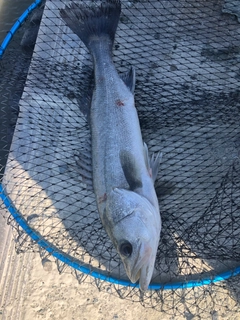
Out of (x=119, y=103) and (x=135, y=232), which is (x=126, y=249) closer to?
(x=135, y=232)

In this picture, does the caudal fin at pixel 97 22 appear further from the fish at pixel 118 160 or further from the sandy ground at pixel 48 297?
the sandy ground at pixel 48 297

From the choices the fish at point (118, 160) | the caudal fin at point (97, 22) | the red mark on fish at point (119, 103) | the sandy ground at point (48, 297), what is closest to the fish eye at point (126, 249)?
the fish at point (118, 160)

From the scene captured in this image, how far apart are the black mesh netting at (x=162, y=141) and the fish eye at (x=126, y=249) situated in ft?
2.01

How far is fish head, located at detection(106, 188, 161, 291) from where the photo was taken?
84.3 inches

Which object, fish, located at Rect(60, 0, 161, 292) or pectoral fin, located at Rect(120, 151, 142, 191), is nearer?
fish, located at Rect(60, 0, 161, 292)

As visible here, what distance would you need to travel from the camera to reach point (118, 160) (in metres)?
2.50

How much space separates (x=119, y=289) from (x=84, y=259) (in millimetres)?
407

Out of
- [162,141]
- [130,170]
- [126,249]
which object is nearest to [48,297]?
[126,249]

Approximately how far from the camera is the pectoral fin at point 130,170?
2.43 m

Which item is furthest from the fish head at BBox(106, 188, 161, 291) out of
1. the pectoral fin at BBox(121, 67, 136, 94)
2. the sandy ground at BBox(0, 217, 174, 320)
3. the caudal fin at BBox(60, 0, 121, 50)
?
the caudal fin at BBox(60, 0, 121, 50)

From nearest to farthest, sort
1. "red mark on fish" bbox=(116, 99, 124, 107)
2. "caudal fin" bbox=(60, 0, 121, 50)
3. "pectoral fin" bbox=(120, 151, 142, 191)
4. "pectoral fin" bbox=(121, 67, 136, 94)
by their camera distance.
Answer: "pectoral fin" bbox=(120, 151, 142, 191) → "red mark on fish" bbox=(116, 99, 124, 107) → "pectoral fin" bbox=(121, 67, 136, 94) → "caudal fin" bbox=(60, 0, 121, 50)

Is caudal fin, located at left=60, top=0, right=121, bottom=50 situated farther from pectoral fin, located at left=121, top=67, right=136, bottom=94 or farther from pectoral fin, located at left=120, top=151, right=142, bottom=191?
pectoral fin, located at left=120, top=151, right=142, bottom=191

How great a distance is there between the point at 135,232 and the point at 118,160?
0.58 meters

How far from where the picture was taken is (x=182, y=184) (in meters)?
3.04
